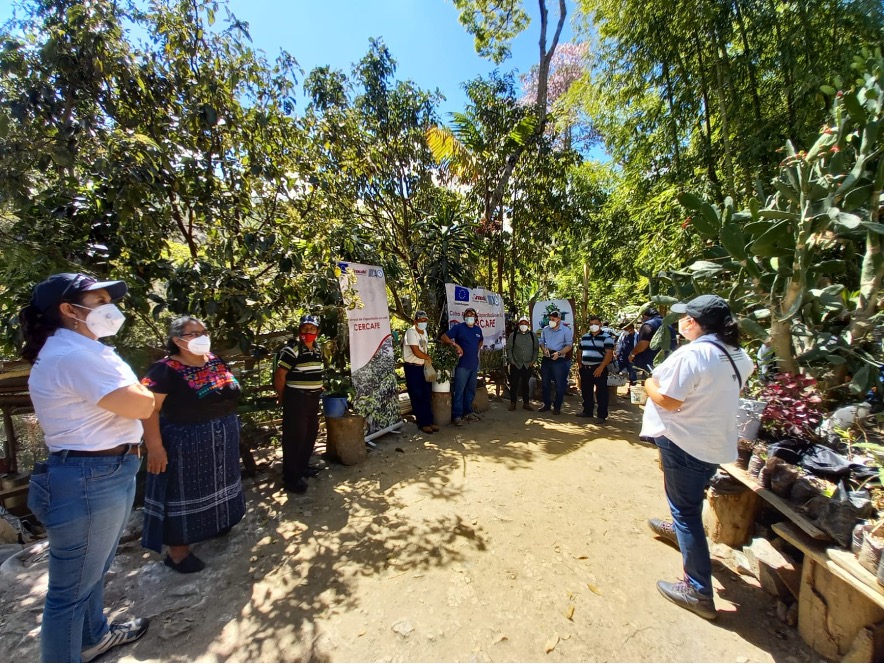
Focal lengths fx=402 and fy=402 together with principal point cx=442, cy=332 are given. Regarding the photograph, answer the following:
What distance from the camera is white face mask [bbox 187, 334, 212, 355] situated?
2.58 m

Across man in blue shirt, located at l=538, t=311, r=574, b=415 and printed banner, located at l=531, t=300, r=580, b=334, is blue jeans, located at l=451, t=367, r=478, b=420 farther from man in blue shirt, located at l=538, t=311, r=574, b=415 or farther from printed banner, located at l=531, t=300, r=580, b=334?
printed banner, located at l=531, t=300, r=580, b=334

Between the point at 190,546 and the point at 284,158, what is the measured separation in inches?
142

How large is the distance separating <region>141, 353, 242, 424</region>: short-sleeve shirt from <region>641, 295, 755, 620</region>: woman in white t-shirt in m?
2.76

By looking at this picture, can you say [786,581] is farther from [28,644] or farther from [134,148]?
[134,148]

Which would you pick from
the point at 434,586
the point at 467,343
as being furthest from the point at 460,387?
the point at 434,586

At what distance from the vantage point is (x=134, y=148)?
9.74 feet

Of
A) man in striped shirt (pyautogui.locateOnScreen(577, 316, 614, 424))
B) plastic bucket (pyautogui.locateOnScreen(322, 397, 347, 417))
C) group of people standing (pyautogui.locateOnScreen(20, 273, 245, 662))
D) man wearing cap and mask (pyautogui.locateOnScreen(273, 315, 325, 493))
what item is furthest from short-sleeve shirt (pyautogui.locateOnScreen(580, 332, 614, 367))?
group of people standing (pyautogui.locateOnScreen(20, 273, 245, 662))

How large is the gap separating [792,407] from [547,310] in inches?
199

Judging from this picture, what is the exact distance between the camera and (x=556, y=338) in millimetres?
6633

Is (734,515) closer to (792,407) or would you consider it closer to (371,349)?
(792,407)

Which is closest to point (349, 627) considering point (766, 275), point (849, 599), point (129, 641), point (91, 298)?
point (129, 641)

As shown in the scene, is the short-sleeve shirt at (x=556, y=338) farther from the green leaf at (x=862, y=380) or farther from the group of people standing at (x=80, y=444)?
the group of people standing at (x=80, y=444)

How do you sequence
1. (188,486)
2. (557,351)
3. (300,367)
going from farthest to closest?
1. (557,351)
2. (300,367)
3. (188,486)

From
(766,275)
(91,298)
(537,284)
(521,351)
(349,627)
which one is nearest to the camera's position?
(91,298)
